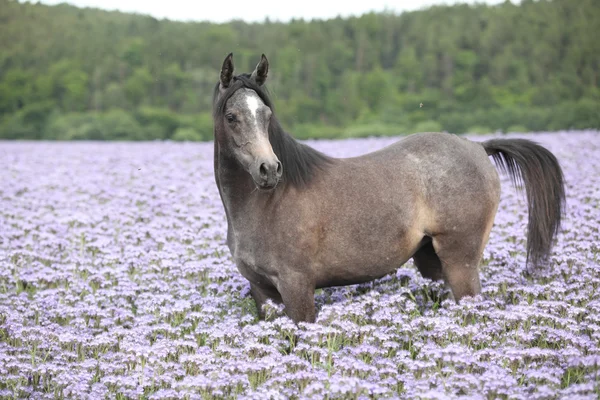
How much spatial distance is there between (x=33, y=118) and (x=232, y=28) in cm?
2503

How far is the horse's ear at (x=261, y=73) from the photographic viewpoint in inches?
201

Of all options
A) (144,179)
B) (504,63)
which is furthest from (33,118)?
(144,179)

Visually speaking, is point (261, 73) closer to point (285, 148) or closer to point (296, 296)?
point (285, 148)

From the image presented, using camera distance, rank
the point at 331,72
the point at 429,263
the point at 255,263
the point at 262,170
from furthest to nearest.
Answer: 1. the point at 331,72
2. the point at 429,263
3. the point at 255,263
4. the point at 262,170

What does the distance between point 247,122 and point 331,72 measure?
51640 millimetres

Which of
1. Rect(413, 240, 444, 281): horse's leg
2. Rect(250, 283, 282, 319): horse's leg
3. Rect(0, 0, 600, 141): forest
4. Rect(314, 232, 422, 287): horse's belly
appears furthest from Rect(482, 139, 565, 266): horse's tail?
Rect(0, 0, 600, 141): forest

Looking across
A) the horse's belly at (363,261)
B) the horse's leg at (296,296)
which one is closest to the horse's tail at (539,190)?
the horse's belly at (363,261)

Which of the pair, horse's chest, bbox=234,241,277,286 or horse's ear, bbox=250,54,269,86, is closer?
horse's ear, bbox=250,54,269,86

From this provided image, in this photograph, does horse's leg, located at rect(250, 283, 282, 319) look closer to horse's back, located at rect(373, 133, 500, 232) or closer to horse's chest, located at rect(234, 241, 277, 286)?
horse's chest, located at rect(234, 241, 277, 286)

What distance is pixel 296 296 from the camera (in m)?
5.16

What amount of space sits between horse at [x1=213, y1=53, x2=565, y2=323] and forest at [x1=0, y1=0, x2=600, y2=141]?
95.0 ft

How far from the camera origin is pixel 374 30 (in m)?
59.4

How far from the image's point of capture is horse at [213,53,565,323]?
512cm

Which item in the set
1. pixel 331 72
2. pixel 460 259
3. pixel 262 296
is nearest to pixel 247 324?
pixel 262 296
